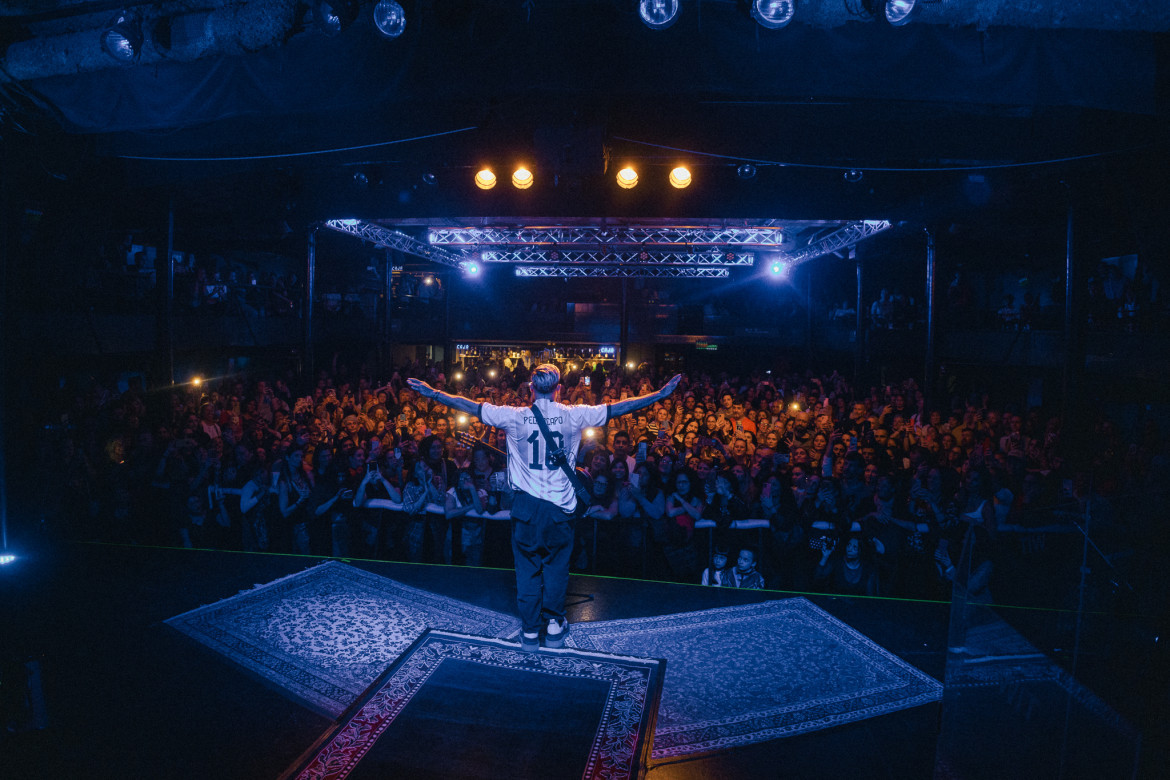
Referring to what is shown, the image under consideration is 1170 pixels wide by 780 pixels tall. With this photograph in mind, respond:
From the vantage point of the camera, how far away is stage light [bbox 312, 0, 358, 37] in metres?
3.20

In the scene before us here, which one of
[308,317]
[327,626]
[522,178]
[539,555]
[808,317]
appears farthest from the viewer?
[808,317]

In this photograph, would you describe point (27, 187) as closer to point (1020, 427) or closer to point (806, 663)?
point (806, 663)

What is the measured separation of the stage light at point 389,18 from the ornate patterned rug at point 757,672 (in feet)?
11.5

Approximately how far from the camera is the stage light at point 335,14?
3201mm

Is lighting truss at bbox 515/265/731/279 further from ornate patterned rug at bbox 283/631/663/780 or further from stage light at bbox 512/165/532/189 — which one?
ornate patterned rug at bbox 283/631/663/780

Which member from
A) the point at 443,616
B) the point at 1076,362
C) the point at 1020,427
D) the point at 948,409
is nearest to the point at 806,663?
the point at 443,616

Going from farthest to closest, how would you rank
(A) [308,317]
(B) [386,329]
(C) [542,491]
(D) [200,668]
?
1. (B) [386,329]
2. (A) [308,317]
3. (C) [542,491]
4. (D) [200,668]

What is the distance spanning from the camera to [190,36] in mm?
3617

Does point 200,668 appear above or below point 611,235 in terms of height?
below

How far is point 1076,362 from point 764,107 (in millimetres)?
6155

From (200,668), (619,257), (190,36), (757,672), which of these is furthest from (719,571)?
(619,257)

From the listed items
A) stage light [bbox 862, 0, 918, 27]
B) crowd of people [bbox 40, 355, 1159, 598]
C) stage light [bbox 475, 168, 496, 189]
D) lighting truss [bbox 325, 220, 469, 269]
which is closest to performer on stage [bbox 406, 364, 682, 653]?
crowd of people [bbox 40, 355, 1159, 598]

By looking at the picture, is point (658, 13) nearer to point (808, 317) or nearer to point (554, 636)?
point (554, 636)

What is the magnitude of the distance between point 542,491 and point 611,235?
8.84 meters
